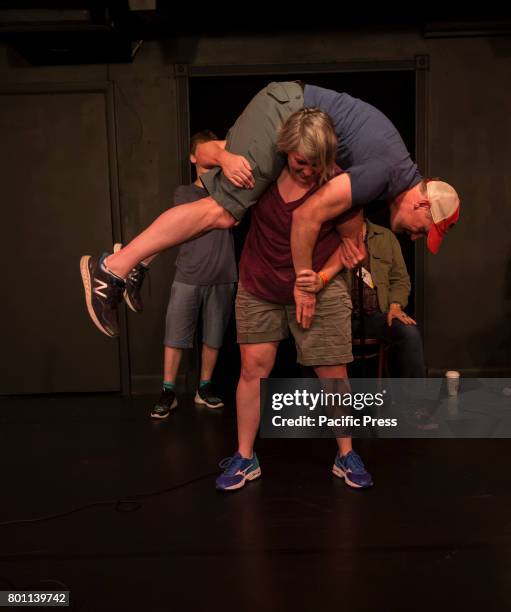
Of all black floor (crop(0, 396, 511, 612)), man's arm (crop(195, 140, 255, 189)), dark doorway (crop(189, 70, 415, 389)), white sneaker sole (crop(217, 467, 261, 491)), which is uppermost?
dark doorway (crop(189, 70, 415, 389))

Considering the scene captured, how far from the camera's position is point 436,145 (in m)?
4.14

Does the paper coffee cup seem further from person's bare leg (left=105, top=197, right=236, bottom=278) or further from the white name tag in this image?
person's bare leg (left=105, top=197, right=236, bottom=278)

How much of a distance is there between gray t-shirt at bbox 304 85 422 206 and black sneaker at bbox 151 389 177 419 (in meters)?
1.93

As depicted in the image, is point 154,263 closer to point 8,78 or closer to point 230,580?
point 8,78

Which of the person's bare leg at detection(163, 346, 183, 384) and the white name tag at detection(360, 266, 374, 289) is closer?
the white name tag at detection(360, 266, 374, 289)

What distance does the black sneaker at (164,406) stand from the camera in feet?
12.1

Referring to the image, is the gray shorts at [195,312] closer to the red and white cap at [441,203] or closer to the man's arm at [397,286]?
the man's arm at [397,286]

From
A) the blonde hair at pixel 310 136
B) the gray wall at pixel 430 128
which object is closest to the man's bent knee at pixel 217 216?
the blonde hair at pixel 310 136

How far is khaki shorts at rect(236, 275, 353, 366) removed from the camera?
8.31 ft

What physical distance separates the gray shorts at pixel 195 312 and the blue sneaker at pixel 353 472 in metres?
1.35

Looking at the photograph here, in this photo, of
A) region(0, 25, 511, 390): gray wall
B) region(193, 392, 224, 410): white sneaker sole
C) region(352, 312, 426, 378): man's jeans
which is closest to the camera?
region(352, 312, 426, 378): man's jeans

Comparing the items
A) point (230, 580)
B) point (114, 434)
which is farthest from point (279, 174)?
point (114, 434)

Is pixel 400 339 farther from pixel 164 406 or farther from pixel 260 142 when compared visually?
pixel 260 142

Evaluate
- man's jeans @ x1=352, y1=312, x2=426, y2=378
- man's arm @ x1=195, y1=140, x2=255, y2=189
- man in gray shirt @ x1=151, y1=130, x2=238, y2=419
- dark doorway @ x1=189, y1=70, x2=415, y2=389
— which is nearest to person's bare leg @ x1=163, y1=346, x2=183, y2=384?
man in gray shirt @ x1=151, y1=130, x2=238, y2=419
